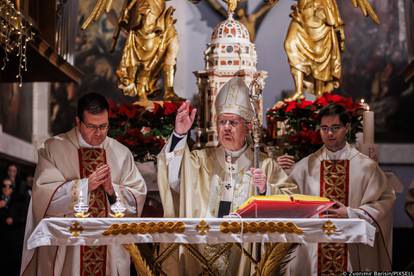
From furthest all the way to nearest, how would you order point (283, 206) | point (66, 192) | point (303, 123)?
point (303, 123) < point (66, 192) < point (283, 206)

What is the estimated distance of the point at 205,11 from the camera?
12.0m

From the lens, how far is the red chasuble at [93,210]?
6941 millimetres

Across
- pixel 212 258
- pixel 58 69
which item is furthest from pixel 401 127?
pixel 212 258

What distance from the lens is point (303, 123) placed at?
27.7 ft

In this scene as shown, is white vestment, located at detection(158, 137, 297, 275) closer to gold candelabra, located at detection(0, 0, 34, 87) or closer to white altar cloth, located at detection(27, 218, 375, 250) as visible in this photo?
white altar cloth, located at detection(27, 218, 375, 250)

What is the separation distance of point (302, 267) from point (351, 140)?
1620mm

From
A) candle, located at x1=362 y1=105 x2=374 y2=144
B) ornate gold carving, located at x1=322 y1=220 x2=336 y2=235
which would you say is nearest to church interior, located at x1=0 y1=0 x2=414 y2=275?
candle, located at x1=362 y1=105 x2=374 y2=144

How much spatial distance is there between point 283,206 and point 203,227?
539 mm

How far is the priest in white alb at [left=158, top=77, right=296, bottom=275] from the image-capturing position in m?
6.70

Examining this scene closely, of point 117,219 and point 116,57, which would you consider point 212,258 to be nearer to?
point 117,219

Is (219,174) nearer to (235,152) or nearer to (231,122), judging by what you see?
(235,152)

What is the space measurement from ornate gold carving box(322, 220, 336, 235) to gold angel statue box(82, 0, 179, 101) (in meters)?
4.61

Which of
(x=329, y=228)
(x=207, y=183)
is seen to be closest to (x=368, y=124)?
(x=207, y=183)

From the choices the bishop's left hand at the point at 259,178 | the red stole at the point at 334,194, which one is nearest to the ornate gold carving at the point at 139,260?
the bishop's left hand at the point at 259,178
